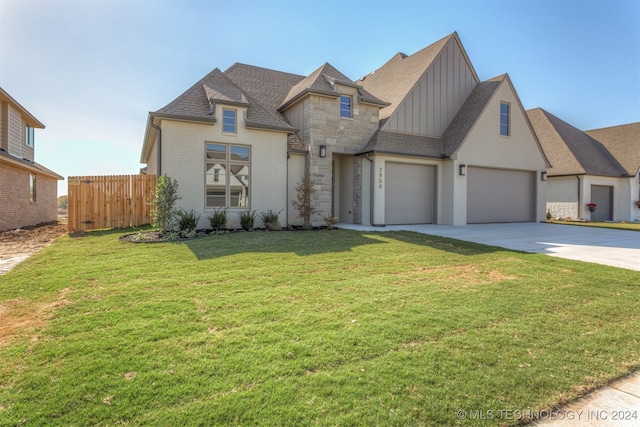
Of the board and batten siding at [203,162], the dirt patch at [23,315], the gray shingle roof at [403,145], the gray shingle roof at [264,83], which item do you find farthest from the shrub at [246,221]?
the dirt patch at [23,315]

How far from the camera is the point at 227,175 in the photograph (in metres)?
12.3

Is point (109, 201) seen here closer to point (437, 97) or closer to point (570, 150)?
point (437, 97)

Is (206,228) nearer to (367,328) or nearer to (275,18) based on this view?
(275,18)

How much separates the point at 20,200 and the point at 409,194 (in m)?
16.6

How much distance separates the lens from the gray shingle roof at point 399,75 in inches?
614

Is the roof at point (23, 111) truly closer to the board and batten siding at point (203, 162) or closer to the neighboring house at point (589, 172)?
the board and batten siding at point (203, 162)

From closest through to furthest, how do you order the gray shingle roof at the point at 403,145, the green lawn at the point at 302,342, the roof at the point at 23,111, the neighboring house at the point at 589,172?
the green lawn at the point at 302,342
the gray shingle roof at the point at 403,145
the roof at the point at 23,111
the neighboring house at the point at 589,172

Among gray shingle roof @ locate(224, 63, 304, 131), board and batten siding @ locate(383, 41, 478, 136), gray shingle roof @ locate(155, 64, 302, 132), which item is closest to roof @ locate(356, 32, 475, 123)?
board and batten siding @ locate(383, 41, 478, 136)

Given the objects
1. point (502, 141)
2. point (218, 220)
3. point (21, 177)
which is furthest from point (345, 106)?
point (21, 177)

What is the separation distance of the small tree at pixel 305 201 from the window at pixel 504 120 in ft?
33.0

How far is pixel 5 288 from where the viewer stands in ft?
16.1

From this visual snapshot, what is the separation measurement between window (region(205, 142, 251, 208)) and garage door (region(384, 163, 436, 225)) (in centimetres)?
590

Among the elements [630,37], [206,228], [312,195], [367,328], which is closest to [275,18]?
[312,195]

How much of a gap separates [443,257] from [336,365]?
532cm
